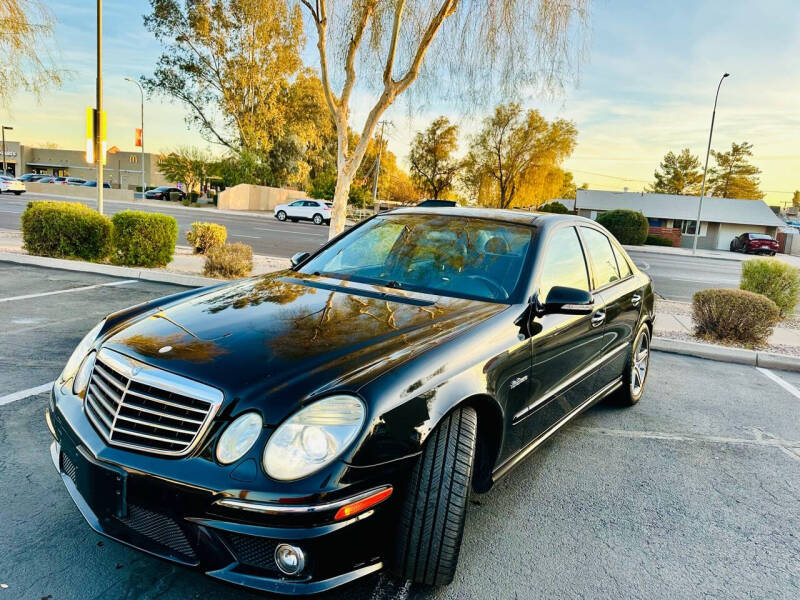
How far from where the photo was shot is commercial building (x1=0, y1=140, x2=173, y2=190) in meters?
74.8

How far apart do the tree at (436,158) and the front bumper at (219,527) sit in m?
52.1

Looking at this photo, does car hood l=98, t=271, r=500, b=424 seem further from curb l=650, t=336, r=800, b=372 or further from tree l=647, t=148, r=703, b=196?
tree l=647, t=148, r=703, b=196

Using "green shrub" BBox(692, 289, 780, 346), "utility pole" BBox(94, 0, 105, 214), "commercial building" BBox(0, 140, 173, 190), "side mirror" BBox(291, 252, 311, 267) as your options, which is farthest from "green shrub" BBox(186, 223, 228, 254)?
"commercial building" BBox(0, 140, 173, 190)

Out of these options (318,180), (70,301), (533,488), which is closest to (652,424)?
(533,488)

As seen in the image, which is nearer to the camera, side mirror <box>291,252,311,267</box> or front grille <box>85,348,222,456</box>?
front grille <box>85,348,222,456</box>

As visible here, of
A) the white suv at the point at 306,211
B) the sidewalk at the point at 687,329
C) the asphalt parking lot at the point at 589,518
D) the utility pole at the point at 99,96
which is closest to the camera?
the asphalt parking lot at the point at 589,518

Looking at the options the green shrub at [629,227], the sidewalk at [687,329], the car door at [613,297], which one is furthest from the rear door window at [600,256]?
the green shrub at [629,227]

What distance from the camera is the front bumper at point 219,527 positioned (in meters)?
1.79

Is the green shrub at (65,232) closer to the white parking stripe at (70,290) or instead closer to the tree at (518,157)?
the white parking stripe at (70,290)

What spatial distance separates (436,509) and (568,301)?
4.30 ft

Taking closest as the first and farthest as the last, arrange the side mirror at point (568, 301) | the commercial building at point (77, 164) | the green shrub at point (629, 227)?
the side mirror at point (568, 301) < the green shrub at point (629, 227) < the commercial building at point (77, 164)

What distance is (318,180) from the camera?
2115 inches

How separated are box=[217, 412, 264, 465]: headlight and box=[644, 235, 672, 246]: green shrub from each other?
46269 mm

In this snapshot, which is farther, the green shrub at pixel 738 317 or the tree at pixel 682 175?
the tree at pixel 682 175
